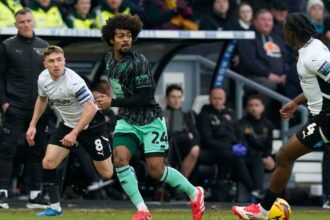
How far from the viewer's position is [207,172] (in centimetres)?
1853

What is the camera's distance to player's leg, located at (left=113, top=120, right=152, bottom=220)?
12.2 m

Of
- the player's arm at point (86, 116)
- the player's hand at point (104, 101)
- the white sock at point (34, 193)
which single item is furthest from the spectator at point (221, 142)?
the player's hand at point (104, 101)

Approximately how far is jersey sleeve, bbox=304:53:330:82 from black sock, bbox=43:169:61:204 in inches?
148

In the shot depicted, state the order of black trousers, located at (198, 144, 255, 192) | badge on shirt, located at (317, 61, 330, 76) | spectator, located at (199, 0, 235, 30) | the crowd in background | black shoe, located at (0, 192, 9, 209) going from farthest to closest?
spectator, located at (199, 0, 235, 30)
black trousers, located at (198, 144, 255, 192)
the crowd in background
black shoe, located at (0, 192, 9, 209)
badge on shirt, located at (317, 61, 330, 76)

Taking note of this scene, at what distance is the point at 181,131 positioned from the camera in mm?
18047

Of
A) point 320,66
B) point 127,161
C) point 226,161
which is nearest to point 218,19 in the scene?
point 226,161

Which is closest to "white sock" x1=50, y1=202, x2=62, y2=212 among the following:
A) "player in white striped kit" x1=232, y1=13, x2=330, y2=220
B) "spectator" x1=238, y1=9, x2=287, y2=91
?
"player in white striped kit" x1=232, y1=13, x2=330, y2=220

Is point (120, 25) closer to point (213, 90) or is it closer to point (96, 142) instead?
point (96, 142)

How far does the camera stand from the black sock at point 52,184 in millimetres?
13969

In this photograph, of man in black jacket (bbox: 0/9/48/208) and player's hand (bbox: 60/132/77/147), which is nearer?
player's hand (bbox: 60/132/77/147)

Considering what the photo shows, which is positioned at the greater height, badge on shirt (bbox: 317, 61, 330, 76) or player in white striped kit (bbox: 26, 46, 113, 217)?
badge on shirt (bbox: 317, 61, 330, 76)

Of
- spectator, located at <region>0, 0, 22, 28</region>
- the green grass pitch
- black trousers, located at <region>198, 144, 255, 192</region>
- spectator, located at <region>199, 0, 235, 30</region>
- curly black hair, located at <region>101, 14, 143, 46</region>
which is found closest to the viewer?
curly black hair, located at <region>101, 14, 143, 46</region>

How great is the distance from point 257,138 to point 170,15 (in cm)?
239

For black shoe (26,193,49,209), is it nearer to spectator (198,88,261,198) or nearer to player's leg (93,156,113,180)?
player's leg (93,156,113,180)
